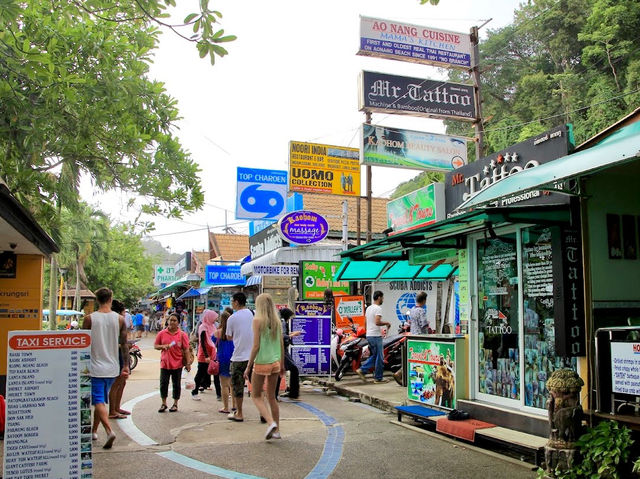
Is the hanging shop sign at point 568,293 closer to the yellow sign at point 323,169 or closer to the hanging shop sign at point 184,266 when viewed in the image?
the yellow sign at point 323,169

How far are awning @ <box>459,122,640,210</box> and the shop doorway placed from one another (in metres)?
1.08

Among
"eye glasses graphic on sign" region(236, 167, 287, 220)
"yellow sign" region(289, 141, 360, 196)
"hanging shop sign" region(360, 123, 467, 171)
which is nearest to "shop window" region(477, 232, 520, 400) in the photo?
"hanging shop sign" region(360, 123, 467, 171)

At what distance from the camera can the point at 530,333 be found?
6512 mm

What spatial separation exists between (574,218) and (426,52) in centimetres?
1000

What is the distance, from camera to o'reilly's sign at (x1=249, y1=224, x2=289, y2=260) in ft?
63.3

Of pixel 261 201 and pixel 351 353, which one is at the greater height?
pixel 261 201

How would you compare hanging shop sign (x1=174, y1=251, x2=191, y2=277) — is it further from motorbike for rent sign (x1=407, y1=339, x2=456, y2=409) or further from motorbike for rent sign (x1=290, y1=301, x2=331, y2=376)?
motorbike for rent sign (x1=407, y1=339, x2=456, y2=409)

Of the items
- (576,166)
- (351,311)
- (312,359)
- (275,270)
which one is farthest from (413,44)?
(576,166)

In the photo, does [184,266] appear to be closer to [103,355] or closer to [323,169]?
[323,169]

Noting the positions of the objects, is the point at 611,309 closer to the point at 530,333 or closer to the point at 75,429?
the point at 530,333

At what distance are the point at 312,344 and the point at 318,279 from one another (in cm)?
502

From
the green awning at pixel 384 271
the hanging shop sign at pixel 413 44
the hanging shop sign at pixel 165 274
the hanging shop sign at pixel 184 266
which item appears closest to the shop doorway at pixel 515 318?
the green awning at pixel 384 271

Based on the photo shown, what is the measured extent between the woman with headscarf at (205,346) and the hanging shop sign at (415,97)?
269 inches

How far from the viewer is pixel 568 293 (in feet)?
18.5
